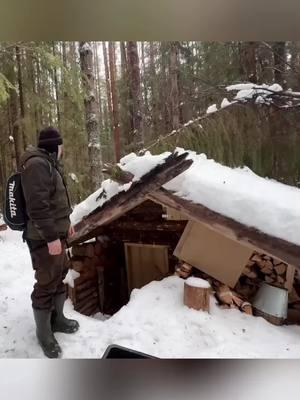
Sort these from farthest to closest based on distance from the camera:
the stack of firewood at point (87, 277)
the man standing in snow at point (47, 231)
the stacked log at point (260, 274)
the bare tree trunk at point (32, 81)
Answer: the stack of firewood at point (87, 277), the stacked log at point (260, 274), the bare tree trunk at point (32, 81), the man standing in snow at point (47, 231)

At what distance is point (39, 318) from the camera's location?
1.73 metres

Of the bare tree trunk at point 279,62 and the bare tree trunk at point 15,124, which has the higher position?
the bare tree trunk at point 279,62

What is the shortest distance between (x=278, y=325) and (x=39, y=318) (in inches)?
41.6

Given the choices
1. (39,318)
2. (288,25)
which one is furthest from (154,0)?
(39,318)

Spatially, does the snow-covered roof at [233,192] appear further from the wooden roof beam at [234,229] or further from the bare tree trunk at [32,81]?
the bare tree trunk at [32,81]

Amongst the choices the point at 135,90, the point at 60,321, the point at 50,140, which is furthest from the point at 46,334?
the point at 135,90

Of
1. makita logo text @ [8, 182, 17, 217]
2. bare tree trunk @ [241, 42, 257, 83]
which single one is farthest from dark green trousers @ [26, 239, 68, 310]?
bare tree trunk @ [241, 42, 257, 83]

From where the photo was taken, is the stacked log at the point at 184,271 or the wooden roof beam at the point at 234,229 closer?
the wooden roof beam at the point at 234,229

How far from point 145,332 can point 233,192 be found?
721 millimetres

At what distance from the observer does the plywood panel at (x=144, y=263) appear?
2.22 meters

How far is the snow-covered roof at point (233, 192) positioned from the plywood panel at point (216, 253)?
0.20 meters

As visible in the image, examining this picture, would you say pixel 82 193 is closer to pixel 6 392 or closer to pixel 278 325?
pixel 6 392

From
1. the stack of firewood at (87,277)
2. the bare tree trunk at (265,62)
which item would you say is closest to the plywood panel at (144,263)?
the stack of firewood at (87,277)

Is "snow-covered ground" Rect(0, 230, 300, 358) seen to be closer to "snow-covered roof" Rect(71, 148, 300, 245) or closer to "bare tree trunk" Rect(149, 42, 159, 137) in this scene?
"snow-covered roof" Rect(71, 148, 300, 245)
